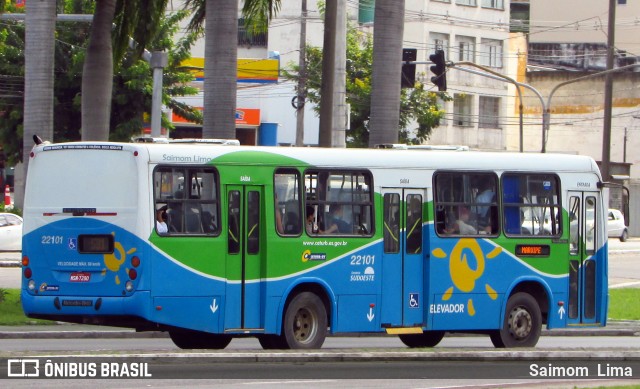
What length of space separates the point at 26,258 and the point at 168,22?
32.4 metres

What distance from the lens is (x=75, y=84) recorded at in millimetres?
50312

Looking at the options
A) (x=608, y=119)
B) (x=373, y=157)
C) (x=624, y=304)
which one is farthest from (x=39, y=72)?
(x=608, y=119)

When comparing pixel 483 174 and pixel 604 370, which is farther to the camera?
pixel 483 174

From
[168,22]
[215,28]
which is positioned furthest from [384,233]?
[168,22]

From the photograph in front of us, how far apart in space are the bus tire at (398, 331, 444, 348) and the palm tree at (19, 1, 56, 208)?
750 centimetres

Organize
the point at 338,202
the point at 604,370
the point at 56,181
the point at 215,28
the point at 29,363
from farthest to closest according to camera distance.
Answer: the point at 215,28 → the point at 338,202 → the point at 56,181 → the point at 604,370 → the point at 29,363

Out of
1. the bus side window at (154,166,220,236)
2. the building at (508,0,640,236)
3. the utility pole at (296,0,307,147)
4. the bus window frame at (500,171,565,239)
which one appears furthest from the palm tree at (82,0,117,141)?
the building at (508,0,640,236)

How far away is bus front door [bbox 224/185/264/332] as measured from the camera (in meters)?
17.4

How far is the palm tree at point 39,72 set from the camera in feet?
77.1

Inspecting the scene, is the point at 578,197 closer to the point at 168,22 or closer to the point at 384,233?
the point at 384,233

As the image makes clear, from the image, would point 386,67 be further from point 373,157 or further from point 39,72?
point 39,72

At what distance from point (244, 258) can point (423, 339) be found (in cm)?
399

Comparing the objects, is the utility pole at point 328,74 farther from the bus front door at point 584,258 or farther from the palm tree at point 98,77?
the bus front door at point 584,258

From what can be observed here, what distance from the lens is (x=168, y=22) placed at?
48938 mm
